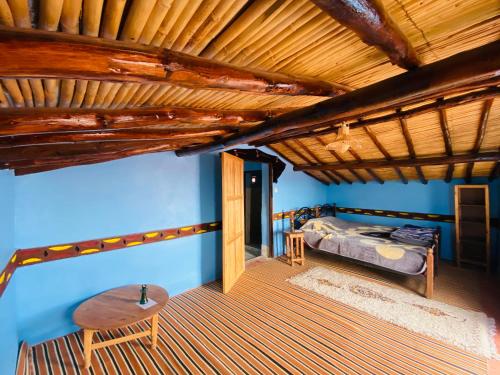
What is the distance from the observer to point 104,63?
32.6 inches

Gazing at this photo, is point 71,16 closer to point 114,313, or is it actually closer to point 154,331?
point 114,313

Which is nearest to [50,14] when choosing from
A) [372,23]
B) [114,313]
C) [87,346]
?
[372,23]

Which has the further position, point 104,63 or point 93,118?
point 93,118

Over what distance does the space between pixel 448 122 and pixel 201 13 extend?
3.92 meters

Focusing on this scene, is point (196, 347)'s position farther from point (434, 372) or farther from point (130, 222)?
point (434, 372)

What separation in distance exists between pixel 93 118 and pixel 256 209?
590 centimetres

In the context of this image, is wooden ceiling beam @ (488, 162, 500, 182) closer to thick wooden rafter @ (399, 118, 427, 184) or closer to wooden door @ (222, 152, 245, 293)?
thick wooden rafter @ (399, 118, 427, 184)

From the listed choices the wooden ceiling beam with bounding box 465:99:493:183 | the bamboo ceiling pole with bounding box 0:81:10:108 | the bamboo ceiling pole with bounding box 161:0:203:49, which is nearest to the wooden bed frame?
the wooden ceiling beam with bounding box 465:99:493:183

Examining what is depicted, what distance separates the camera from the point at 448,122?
3412mm

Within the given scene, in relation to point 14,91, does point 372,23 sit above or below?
above

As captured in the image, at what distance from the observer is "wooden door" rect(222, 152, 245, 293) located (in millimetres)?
3918

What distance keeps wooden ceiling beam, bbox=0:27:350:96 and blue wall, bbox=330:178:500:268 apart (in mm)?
5916

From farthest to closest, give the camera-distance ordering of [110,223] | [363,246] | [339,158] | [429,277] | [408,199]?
[408,199], [339,158], [363,246], [429,277], [110,223]

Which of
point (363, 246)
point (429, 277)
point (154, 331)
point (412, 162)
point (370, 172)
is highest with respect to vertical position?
point (412, 162)
